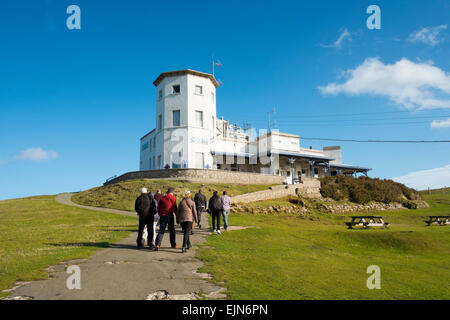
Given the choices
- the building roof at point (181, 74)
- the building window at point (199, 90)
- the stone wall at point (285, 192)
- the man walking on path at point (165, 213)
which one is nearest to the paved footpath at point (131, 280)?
the man walking on path at point (165, 213)

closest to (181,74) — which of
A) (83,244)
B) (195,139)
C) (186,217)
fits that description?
(195,139)

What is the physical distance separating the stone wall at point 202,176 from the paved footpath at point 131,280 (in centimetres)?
2446

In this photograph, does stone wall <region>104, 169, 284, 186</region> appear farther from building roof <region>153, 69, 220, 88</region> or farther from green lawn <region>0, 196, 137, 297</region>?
building roof <region>153, 69, 220, 88</region>

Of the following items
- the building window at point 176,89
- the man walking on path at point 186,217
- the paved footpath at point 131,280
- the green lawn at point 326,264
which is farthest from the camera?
the building window at point 176,89

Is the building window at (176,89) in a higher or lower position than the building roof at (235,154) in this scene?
higher

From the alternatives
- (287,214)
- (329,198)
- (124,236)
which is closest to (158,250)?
(124,236)

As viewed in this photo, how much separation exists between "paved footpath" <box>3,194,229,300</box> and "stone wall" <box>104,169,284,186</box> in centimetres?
2446

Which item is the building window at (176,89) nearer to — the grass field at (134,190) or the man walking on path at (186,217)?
the grass field at (134,190)

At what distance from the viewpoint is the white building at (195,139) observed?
3956 cm

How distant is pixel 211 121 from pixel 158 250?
32.7 meters

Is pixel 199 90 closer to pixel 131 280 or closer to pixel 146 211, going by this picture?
pixel 146 211

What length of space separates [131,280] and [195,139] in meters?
33.5

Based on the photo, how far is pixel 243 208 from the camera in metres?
25.5

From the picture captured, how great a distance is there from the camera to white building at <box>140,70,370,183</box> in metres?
39.6
